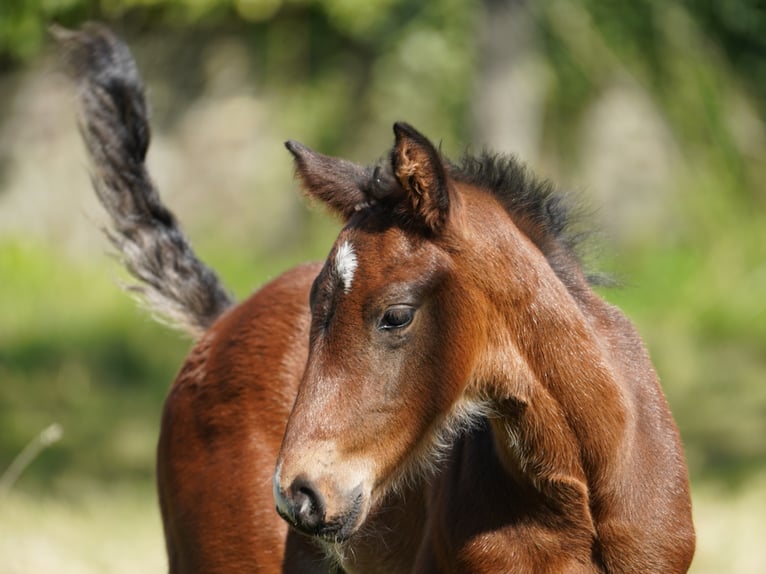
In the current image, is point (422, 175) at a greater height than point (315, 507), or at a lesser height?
greater

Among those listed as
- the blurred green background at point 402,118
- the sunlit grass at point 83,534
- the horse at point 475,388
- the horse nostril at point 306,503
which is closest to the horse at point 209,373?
the horse at point 475,388

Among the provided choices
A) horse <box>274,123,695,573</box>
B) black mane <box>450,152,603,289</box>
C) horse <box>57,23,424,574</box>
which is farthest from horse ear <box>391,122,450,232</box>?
horse <box>57,23,424,574</box>

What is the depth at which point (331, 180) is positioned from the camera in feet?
11.4

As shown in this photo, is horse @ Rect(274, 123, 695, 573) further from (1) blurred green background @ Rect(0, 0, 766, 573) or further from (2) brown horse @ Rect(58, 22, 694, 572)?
(1) blurred green background @ Rect(0, 0, 766, 573)

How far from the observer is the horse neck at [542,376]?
10.7 feet

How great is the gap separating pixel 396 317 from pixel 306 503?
0.52 meters

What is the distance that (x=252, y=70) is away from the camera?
1280cm

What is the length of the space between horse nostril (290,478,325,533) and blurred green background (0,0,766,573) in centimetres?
736

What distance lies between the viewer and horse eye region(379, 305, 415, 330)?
→ 3.11 metres

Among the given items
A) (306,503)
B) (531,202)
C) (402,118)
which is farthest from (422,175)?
(402,118)

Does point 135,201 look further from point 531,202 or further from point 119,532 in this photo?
point 119,532

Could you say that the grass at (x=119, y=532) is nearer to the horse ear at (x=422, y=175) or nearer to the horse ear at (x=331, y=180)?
the horse ear at (x=331, y=180)

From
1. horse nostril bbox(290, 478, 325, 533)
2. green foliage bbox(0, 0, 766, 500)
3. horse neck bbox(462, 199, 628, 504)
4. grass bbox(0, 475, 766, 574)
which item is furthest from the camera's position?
green foliage bbox(0, 0, 766, 500)

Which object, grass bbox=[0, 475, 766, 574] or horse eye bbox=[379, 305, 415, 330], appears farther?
grass bbox=[0, 475, 766, 574]
